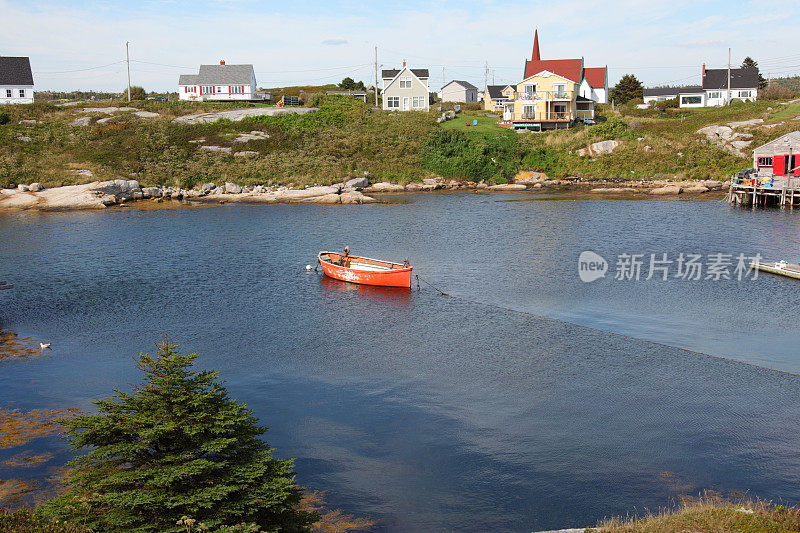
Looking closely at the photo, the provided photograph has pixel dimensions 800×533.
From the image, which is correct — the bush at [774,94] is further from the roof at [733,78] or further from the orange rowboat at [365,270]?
the orange rowboat at [365,270]

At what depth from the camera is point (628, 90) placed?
12556cm

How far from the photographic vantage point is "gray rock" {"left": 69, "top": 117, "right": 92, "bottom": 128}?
286ft

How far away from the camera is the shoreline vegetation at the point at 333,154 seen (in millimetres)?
72188

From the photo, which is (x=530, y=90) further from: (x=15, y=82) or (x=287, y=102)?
(x=15, y=82)

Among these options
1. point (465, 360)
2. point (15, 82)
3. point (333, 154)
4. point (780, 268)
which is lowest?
point (465, 360)

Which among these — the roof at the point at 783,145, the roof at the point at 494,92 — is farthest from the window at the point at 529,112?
the roof at the point at 783,145

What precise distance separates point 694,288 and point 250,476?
1136 inches

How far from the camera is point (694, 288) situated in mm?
34562

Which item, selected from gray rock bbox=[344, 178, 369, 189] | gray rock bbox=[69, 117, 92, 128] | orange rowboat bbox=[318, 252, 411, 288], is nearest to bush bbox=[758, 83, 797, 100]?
gray rock bbox=[344, 178, 369, 189]

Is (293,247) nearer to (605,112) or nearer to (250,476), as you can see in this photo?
(250,476)

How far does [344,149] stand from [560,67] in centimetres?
3443

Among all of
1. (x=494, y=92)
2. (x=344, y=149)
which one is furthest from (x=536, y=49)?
(x=344, y=149)

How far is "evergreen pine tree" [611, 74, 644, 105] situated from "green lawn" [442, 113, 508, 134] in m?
35.5

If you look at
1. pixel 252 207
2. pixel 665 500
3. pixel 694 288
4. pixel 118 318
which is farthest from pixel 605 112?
pixel 665 500
